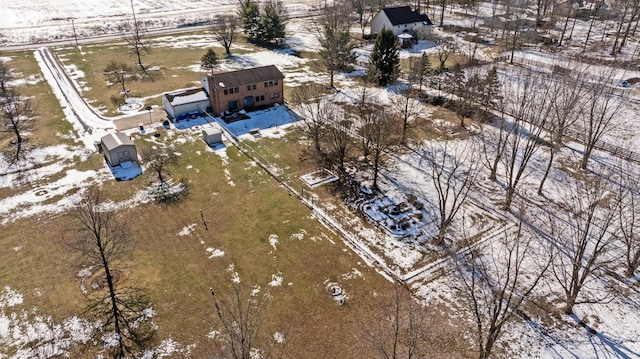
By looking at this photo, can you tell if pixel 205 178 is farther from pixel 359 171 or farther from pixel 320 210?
pixel 359 171

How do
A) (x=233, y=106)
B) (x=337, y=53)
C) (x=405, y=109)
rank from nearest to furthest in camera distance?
(x=405, y=109)
(x=233, y=106)
(x=337, y=53)

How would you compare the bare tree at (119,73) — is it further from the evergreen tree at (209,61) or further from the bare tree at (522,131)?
the bare tree at (522,131)

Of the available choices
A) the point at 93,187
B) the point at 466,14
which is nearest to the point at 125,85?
the point at 93,187

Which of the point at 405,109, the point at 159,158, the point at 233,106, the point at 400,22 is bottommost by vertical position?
the point at 159,158

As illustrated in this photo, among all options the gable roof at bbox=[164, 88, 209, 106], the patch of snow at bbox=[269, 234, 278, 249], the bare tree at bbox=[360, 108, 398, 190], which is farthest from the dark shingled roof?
the patch of snow at bbox=[269, 234, 278, 249]

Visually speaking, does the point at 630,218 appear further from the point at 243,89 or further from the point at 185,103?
the point at 185,103

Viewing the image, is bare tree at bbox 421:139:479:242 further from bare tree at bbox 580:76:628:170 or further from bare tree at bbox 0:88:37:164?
bare tree at bbox 0:88:37:164

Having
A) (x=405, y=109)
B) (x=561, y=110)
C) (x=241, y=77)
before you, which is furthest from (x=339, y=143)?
(x=561, y=110)
